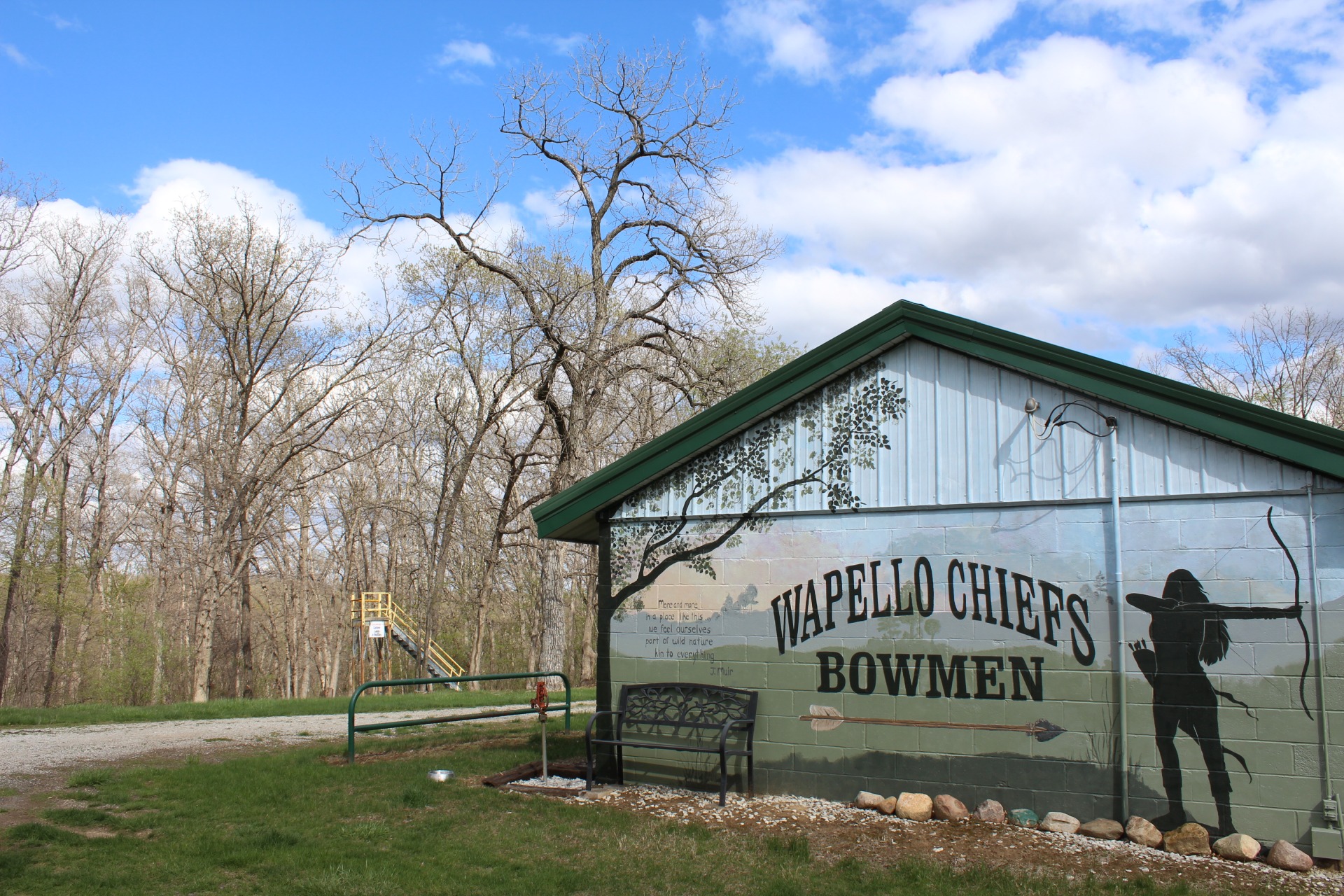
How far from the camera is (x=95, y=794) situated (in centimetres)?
768

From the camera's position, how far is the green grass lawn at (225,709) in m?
13.5

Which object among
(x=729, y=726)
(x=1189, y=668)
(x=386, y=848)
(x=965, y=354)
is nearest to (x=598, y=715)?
(x=729, y=726)

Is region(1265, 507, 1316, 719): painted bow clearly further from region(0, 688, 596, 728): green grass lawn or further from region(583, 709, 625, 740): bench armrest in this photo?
region(0, 688, 596, 728): green grass lawn

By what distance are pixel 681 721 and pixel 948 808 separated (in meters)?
2.40

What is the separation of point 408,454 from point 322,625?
9223 mm

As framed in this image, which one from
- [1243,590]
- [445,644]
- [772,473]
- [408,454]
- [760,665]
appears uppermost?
[408,454]

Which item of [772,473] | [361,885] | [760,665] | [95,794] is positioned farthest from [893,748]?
[95,794]

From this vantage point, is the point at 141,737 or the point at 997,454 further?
the point at 141,737

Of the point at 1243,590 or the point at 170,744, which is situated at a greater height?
the point at 1243,590

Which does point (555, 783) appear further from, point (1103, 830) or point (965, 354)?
point (965, 354)

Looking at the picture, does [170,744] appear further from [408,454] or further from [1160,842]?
[408,454]

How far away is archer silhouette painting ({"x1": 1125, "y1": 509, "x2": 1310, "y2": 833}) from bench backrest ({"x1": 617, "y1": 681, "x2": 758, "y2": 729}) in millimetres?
3187

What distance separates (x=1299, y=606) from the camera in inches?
241

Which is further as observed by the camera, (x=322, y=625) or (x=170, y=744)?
(x=322, y=625)
